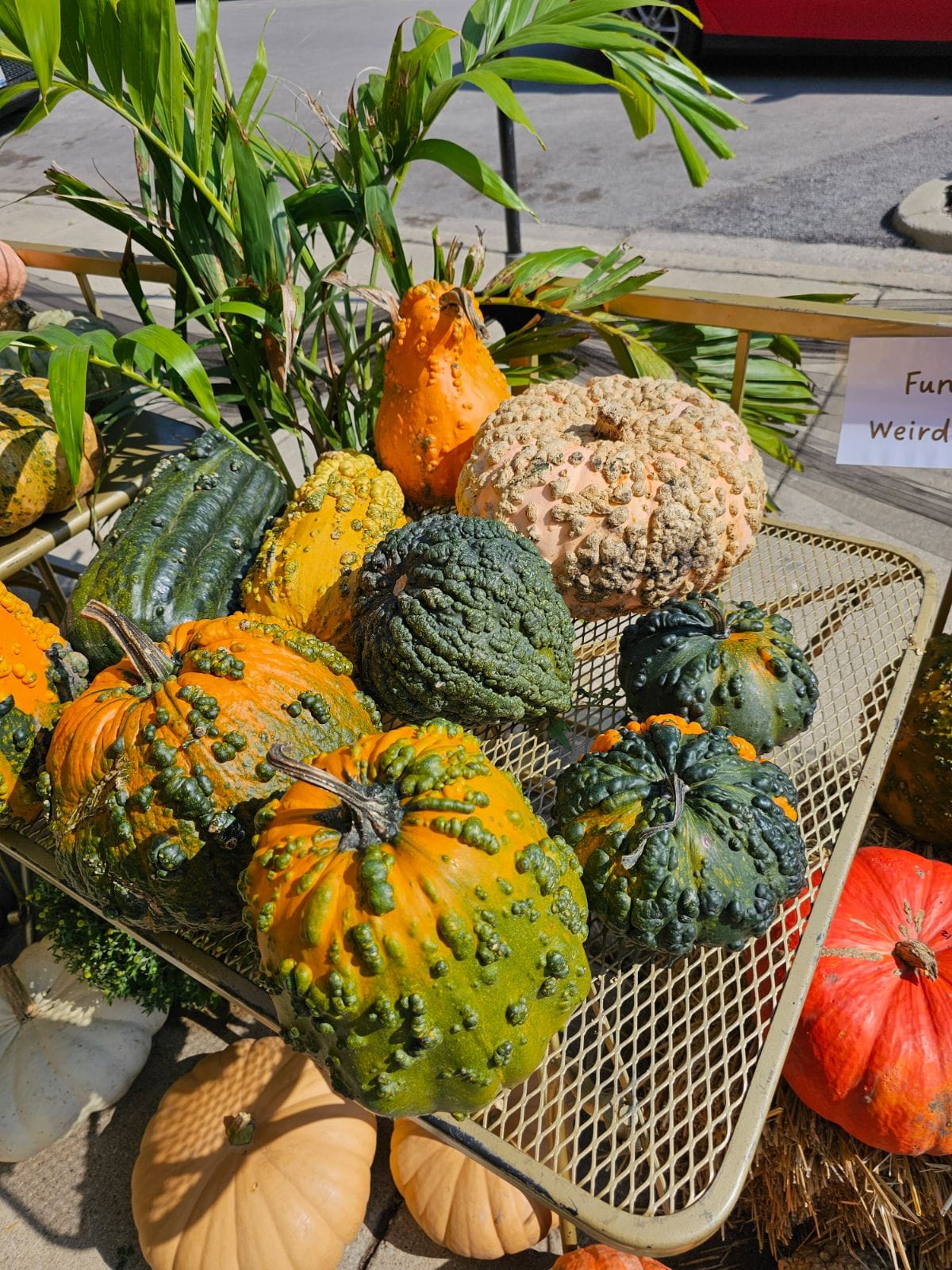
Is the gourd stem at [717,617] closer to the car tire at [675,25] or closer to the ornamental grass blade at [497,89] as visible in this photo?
the ornamental grass blade at [497,89]

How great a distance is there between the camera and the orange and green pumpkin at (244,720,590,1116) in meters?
0.88

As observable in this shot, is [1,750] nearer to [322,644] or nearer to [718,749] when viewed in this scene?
[322,644]

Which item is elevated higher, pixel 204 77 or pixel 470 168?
pixel 204 77

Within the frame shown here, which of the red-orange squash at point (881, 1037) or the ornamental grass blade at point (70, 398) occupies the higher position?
the ornamental grass blade at point (70, 398)

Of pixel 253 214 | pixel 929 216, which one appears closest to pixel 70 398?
pixel 253 214

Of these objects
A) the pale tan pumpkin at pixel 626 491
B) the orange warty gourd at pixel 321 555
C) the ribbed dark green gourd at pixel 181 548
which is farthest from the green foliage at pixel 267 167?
the pale tan pumpkin at pixel 626 491

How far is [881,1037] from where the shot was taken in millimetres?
1372

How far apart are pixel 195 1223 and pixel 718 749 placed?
139cm

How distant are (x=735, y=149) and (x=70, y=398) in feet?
23.0

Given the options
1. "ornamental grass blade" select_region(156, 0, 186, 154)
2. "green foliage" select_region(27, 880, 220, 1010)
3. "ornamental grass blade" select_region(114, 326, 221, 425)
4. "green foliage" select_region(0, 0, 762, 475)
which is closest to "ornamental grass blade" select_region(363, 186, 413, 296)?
"green foliage" select_region(0, 0, 762, 475)

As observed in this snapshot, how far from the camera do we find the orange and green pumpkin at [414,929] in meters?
0.88

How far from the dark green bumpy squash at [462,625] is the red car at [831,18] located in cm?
691

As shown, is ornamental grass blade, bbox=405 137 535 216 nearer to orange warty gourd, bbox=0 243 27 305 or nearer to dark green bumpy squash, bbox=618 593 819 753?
dark green bumpy squash, bbox=618 593 819 753

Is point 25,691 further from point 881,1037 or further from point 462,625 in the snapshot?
point 881,1037
